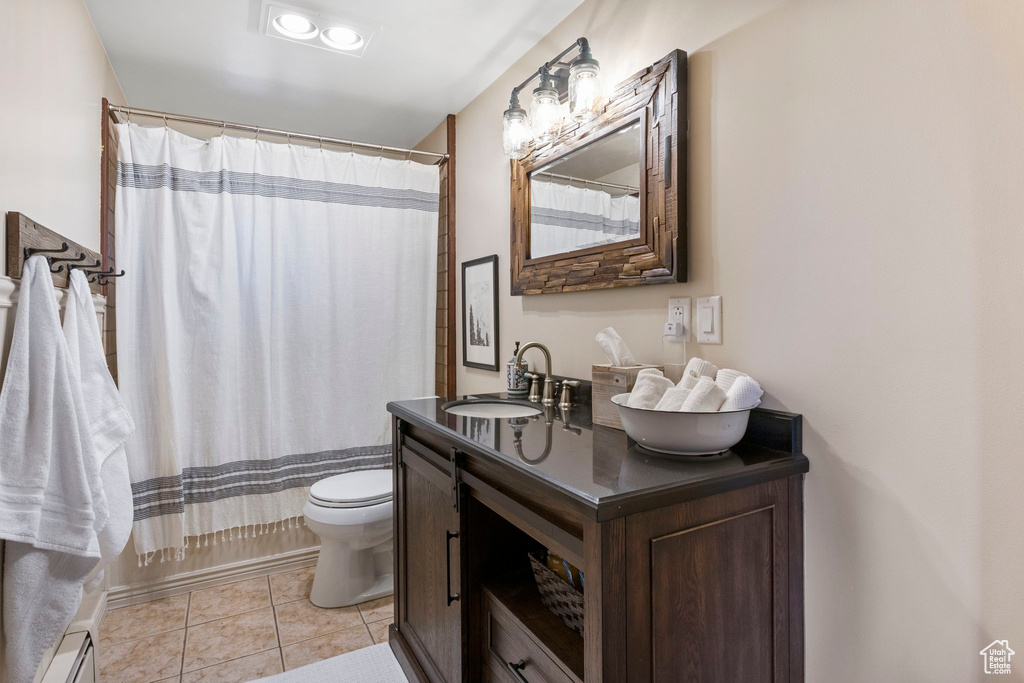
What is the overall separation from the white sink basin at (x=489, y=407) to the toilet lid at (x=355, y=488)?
0.68 meters

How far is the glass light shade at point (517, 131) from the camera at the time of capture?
1.84 meters

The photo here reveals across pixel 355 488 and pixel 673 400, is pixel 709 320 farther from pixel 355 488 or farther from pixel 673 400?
pixel 355 488

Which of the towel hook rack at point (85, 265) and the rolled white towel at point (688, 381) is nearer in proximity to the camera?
the rolled white towel at point (688, 381)

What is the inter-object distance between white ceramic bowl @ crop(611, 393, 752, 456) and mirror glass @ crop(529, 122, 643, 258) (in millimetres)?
608

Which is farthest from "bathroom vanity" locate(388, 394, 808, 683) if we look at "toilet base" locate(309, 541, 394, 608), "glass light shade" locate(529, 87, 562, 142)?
"glass light shade" locate(529, 87, 562, 142)

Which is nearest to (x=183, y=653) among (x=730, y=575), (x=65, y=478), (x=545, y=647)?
(x=65, y=478)

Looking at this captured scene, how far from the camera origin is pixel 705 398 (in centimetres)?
113

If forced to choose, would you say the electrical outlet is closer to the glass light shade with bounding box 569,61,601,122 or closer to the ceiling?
the glass light shade with bounding box 569,61,601,122

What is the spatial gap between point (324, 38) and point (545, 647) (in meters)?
2.13

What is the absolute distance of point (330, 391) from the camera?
2.54 m

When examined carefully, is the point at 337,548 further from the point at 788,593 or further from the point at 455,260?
the point at 788,593

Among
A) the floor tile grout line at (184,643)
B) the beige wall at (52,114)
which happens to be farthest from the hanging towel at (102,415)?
the floor tile grout line at (184,643)

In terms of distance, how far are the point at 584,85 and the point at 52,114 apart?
153 cm

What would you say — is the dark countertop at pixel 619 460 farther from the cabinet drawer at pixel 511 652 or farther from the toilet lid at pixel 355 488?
the toilet lid at pixel 355 488
